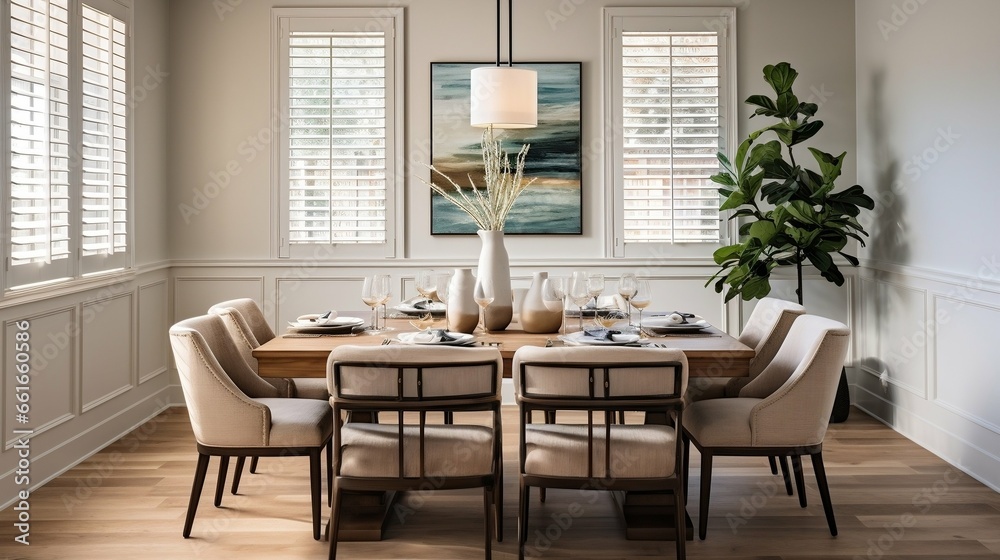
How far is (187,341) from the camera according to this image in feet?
9.68

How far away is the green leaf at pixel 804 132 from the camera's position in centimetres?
485

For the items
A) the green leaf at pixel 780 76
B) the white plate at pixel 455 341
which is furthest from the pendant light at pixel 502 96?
the green leaf at pixel 780 76

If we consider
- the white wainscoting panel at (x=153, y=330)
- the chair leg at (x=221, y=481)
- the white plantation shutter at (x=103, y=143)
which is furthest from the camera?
the white wainscoting panel at (x=153, y=330)

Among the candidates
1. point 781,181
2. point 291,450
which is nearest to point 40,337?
point 291,450

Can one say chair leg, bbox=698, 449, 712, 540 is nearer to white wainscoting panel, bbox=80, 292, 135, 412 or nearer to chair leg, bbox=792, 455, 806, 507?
chair leg, bbox=792, 455, 806, 507

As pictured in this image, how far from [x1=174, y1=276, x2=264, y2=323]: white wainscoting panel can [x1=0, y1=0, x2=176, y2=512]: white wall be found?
9 cm

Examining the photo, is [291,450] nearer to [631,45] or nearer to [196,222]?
[196,222]

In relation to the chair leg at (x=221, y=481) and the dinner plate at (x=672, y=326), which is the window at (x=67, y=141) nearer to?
the chair leg at (x=221, y=481)

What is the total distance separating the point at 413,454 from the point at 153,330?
3.13 meters

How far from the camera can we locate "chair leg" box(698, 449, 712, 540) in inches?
121

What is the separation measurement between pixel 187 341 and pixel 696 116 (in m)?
3.66

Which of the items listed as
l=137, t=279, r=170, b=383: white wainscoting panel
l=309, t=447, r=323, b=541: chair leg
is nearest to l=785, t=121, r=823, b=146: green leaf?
l=309, t=447, r=323, b=541: chair leg

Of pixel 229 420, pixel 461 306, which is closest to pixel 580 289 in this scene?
pixel 461 306

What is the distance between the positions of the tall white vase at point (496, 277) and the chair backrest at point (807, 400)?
3.60 ft
